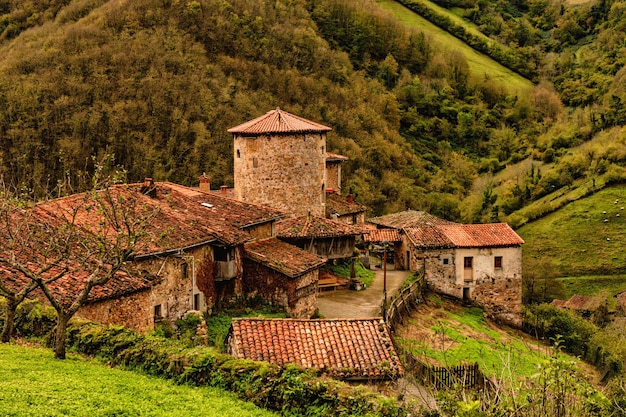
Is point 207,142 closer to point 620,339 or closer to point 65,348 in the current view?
point 620,339

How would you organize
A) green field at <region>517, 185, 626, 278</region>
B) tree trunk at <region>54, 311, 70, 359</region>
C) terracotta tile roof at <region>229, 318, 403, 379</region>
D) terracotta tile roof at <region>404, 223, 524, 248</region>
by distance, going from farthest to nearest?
green field at <region>517, 185, 626, 278</region> < terracotta tile roof at <region>404, 223, 524, 248</region> < terracotta tile roof at <region>229, 318, 403, 379</region> < tree trunk at <region>54, 311, 70, 359</region>

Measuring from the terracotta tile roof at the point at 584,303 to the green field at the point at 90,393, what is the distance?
109 ft

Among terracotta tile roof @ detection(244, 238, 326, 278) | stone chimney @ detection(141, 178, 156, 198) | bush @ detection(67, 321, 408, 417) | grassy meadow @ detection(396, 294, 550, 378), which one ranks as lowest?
grassy meadow @ detection(396, 294, 550, 378)

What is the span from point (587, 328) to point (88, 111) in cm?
4318

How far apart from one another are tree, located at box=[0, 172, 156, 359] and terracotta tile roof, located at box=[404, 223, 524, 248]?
18.5 meters

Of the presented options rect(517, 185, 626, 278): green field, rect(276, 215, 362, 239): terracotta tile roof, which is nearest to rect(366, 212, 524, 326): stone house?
rect(276, 215, 362, 239): terracotta tile roof

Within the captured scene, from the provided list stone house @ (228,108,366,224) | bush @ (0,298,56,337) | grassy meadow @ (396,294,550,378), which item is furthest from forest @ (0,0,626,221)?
bush @ (0,298,56,337)

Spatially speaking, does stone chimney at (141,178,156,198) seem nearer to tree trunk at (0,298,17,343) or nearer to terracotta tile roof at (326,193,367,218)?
tree trunk at (0,298,17,343)

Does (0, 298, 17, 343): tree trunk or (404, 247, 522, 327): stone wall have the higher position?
(0, 298, 17, 343): tree trunk

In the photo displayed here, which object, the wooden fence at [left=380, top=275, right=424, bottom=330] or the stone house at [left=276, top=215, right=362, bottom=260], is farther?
the stone house at [left=276, top=215, right=362, bottom=260]

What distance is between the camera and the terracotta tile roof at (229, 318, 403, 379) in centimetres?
1405

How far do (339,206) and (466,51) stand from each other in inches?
2977

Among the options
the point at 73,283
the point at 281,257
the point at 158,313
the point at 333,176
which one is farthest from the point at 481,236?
the point at 73,283

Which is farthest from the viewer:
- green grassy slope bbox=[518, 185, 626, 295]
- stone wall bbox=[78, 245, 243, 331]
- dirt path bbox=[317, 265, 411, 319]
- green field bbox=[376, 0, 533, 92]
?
green field bbox=[376, 0, 533, 92]
